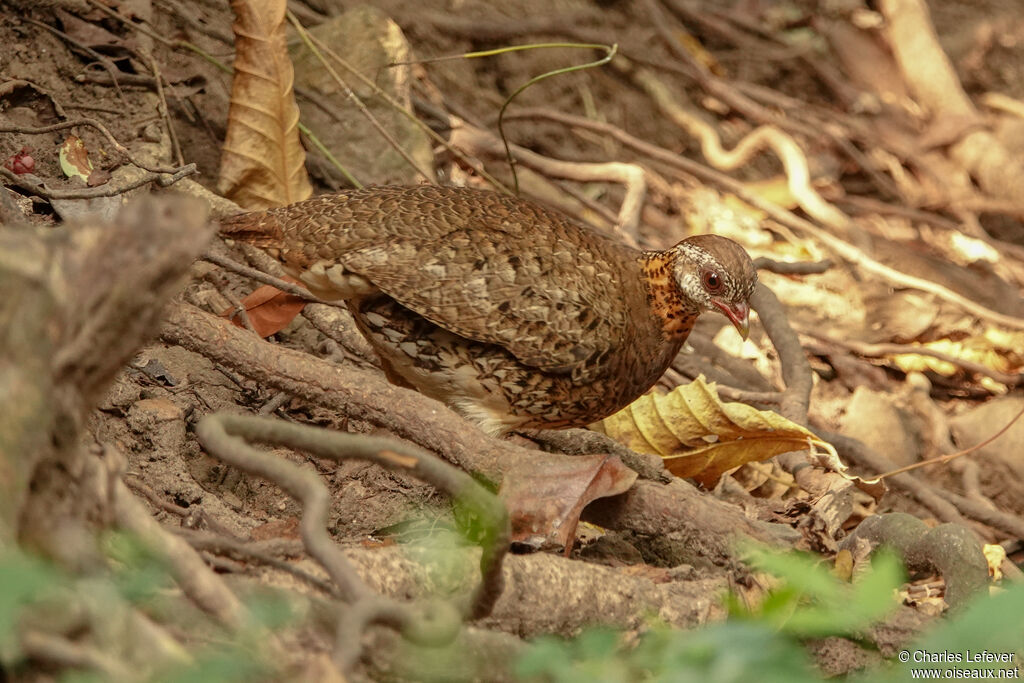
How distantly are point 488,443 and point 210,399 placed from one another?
1.04 meters

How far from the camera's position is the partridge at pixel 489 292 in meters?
3.49

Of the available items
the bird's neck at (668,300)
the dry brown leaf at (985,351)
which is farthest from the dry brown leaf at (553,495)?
the dry brown leaf at (985,351)

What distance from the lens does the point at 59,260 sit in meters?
1.55

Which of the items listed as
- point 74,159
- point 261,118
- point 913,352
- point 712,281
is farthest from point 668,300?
point 913,352

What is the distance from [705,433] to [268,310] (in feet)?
5.01

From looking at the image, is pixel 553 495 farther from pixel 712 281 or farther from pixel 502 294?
pixel 712 281

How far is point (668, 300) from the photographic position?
392 cm

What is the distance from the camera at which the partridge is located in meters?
3.49

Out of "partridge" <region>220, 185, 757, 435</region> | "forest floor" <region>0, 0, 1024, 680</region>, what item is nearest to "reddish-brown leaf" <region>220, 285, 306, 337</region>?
"forest floor" <region>0, 0, 1024, 680</region>

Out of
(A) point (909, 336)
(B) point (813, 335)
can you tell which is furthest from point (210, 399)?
(A) point (909, 336)

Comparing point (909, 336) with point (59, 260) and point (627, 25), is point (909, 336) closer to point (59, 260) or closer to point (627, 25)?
point (627, 25)

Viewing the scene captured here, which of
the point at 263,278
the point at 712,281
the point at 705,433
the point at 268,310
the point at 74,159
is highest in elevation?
the point at 74,159

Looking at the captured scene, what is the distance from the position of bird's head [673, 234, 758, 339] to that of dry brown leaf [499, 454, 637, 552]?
41.1 inches

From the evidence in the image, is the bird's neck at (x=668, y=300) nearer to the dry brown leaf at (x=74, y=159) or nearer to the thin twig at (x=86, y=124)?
the thin twig at (x=86, y=124)
